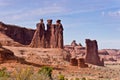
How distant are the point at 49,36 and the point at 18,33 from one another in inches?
855

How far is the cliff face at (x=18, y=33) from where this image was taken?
13600 cm

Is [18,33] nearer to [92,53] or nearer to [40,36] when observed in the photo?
[40,36]

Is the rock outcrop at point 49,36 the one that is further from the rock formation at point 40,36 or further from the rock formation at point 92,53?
the rock formation at point 92,53

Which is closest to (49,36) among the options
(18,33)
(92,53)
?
(92,53)

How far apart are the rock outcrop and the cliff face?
13.5 metres

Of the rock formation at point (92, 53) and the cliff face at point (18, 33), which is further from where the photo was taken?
the cliff face at point (18, 33)

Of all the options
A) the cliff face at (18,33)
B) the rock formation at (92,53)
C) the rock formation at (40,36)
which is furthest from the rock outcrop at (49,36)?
the rock formation at (92,53)

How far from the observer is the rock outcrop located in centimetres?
12182

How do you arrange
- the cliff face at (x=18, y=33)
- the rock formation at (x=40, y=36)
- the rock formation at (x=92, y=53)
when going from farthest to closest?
the cliff face at (x=18, y=33)
the rock formation at (x=92, y=53)
the rock formation at (x=40, y=36)

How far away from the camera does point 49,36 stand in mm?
127625

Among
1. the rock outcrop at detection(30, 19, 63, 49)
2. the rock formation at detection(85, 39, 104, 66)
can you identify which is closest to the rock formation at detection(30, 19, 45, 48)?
the rock outcrop at detection(30, 19, 63, 49)

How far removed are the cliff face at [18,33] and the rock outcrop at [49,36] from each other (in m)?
13.5

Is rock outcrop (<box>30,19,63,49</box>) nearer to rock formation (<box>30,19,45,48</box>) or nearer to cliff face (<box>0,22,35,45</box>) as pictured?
rock formation (<box>30,19,45,48</box>)

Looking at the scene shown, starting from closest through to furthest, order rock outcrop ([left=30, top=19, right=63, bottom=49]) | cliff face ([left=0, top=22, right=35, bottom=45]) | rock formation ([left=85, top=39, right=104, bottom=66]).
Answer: rock outcrop ([left=30, top=19, right=63, bottom=49]) < rock formation ([left=85, top=39, right=104, bottom=66]) < cliff face ([left=0, top=22, right=35, bottom=45])
